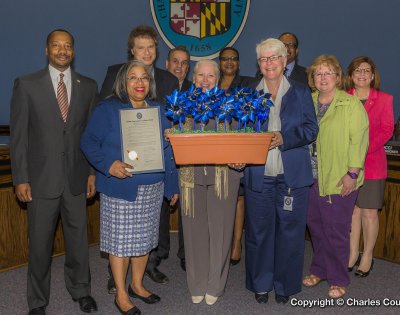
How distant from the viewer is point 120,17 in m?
5.11

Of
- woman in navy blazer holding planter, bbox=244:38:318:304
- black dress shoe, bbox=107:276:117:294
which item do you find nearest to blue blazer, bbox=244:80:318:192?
woman in navy blazer holding planter, bbox=244:38:318:304

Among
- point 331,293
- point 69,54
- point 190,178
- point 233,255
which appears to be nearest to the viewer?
point 69,54

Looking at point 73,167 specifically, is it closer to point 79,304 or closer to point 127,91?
point 127,91

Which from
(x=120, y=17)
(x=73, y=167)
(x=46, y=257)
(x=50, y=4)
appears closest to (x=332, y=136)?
(x=73, y=167)

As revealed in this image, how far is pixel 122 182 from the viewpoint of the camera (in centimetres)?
262

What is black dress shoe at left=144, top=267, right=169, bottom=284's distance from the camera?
341 centimetres

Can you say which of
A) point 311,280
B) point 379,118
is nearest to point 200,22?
point 379,118

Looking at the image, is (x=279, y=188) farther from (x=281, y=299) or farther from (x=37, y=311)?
(x=37, y=311)

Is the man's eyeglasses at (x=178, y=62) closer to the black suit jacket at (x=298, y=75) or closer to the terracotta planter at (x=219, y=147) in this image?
the black suit jacket at (x=298, y=75)

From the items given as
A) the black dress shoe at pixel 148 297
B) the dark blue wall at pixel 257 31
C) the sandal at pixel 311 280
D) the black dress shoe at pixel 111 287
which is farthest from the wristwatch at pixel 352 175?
the dark blue wall at pixel 257 31

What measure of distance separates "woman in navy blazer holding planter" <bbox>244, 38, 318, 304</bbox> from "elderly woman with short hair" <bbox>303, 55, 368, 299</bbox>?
6.4 inches

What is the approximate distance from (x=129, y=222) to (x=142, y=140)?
48 cm

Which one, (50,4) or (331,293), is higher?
(50,4)

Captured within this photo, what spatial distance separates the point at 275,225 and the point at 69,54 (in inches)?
62.8
